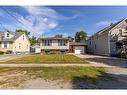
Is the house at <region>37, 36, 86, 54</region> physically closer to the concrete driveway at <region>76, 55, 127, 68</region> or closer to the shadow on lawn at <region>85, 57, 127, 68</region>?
the concrete driveway at <region>76, 55, 127, 68</region>

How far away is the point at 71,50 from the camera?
174 feet

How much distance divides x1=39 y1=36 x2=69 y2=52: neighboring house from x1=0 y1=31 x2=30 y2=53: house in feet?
15.6

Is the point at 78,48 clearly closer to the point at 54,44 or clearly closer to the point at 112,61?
the point at 54,44

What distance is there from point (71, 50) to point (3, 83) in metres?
44.1

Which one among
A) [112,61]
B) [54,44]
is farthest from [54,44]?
[112,61]

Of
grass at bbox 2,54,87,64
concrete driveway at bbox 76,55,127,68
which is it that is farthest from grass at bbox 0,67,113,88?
grass at bbox 2,54,87,64

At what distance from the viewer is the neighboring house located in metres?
46.9

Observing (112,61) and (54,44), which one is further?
(54,44)

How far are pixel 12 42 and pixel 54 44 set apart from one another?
8379 mm

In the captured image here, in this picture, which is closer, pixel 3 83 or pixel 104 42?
pixel 3 83

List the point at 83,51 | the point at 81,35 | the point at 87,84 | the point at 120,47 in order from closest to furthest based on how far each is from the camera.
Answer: the point at 87,84, the point at 120,47, the point at 83,51, the point at 81,35

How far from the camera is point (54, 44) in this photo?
1853 inches
